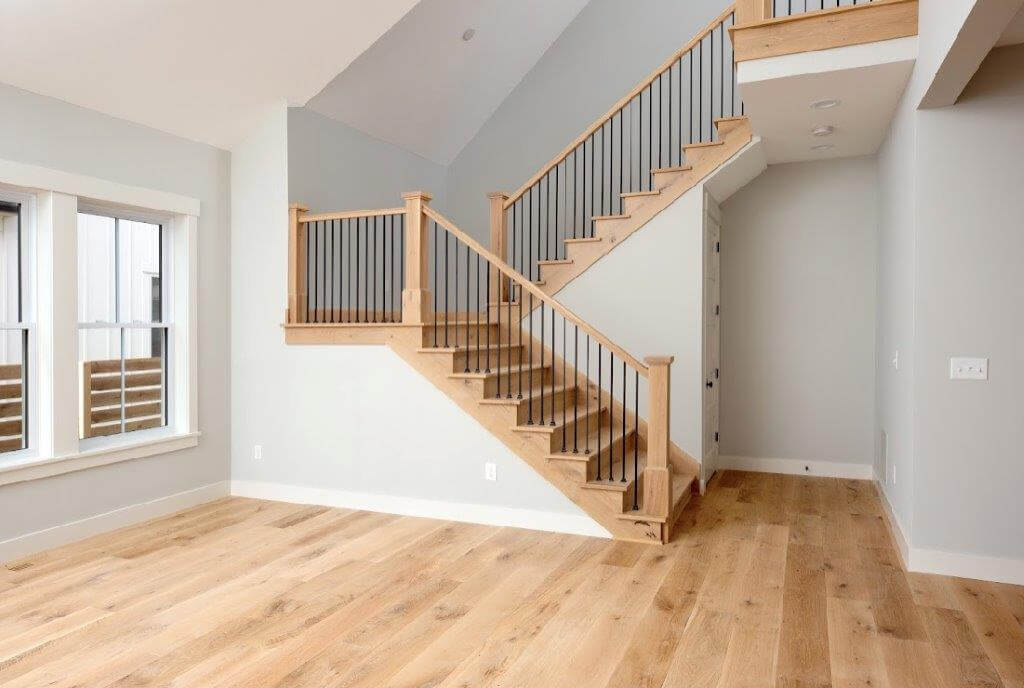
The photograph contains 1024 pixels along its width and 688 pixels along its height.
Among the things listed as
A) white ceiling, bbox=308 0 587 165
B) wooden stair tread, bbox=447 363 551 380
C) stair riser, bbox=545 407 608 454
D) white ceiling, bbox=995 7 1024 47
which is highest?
white ceiling, bbox=308 0 587 165

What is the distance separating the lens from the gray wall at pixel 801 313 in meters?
5.93

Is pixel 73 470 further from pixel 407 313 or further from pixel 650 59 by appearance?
pixel 650 59

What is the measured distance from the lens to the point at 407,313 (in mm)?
4898

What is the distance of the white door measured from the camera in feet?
18.2

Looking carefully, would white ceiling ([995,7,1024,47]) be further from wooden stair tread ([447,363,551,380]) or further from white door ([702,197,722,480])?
wooden stair tread ([447,363,551,380])

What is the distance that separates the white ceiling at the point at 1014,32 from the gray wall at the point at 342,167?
177 inches

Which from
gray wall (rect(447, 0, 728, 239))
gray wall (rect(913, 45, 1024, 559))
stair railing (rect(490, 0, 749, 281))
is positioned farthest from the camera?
gray wall (rect(447, 0, 728, 239))

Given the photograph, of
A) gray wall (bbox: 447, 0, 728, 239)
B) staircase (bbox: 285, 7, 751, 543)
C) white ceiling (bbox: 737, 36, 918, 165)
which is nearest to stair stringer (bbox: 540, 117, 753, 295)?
staircase (bbox: 285, 7, 751, 543)

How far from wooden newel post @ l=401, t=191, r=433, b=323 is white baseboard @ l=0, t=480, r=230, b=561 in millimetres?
2075

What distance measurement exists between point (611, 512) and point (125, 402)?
3.45m

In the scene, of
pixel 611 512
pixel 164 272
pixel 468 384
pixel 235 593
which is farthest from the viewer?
pixel 164 272

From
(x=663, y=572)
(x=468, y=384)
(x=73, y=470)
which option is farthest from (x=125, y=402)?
(x=663, y=572)

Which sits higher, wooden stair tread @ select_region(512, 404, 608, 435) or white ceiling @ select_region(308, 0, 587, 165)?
white ceiling @ select_region(308, 0, 587, 165)

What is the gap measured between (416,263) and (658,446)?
6.82 ft
